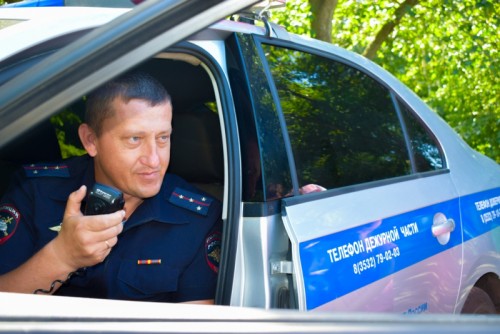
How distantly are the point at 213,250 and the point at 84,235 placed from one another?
0.47 metres

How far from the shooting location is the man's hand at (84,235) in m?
2.11

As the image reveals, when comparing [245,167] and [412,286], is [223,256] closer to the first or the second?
[245,167]

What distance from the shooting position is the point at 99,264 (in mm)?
2371

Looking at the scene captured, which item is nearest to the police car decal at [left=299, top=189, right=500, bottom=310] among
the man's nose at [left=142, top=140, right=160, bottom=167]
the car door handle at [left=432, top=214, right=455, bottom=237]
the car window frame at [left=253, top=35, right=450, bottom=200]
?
the car door handle at [left=432, top=214, right=455, bottom=237]

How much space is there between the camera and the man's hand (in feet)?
6.91

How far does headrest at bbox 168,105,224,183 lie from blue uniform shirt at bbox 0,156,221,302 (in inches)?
6.8

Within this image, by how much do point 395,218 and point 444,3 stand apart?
6184 millimetres

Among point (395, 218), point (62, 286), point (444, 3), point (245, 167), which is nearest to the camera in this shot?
point (245, 167)

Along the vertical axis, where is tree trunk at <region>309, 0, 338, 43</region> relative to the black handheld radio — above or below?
above

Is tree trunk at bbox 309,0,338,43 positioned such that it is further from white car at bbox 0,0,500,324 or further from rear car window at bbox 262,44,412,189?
rear car window at bbox 262,44,412,189

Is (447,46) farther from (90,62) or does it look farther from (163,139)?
(90,62)

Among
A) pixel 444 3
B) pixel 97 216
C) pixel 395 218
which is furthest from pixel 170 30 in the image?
pixel 444 3

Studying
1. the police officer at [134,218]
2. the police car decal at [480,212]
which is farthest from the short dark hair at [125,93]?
the police car decal at [480,212]

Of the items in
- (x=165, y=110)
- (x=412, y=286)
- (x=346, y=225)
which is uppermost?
(x=165, y=110)
